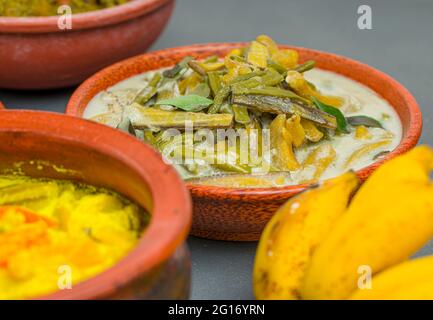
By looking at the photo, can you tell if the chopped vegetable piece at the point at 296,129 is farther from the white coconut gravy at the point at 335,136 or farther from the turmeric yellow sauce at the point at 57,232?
the turmeric yellow sauce at the point at 57,232

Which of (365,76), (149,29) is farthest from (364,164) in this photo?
(149,29)

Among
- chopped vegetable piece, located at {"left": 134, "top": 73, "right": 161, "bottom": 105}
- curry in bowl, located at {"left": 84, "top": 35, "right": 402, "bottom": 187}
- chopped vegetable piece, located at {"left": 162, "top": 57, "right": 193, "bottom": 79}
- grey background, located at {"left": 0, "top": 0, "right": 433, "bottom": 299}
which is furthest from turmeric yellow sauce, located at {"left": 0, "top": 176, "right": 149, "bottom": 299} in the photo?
grey background, located at {"left": 0, "top": 0, "right": 433, "bottom": 299}

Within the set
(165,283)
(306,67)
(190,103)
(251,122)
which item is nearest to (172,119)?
(190,103)

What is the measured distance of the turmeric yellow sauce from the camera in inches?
33.2

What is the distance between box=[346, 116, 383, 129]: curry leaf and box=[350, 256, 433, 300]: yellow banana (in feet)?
1.98

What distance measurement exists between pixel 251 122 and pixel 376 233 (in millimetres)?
530

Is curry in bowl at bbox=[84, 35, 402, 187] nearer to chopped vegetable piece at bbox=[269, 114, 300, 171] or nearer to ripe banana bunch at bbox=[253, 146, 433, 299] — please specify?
chopped vegetable piece at bbox=[269, 114, 300, 171]

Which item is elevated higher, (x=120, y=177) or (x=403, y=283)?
(x=120, y=177)

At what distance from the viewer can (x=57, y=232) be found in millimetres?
918

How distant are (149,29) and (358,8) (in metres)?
0.98

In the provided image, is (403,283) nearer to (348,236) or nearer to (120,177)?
(348,236)

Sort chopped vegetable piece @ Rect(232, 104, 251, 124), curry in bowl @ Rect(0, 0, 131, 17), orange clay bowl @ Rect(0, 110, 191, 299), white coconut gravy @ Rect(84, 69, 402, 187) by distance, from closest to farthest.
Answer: orange clay bowl @ Rect(0, 110, 191, 299) < white coconut gravy @ Rect(84, 69, 402, 187) < chopped vegetable piece @ Rect(232, 104, 251, 124) < curry in bowl @ Rect(0, 0, 131, 17)

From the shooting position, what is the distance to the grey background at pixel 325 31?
203 cm

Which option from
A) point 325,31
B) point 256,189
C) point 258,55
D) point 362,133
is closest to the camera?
point 256,189
